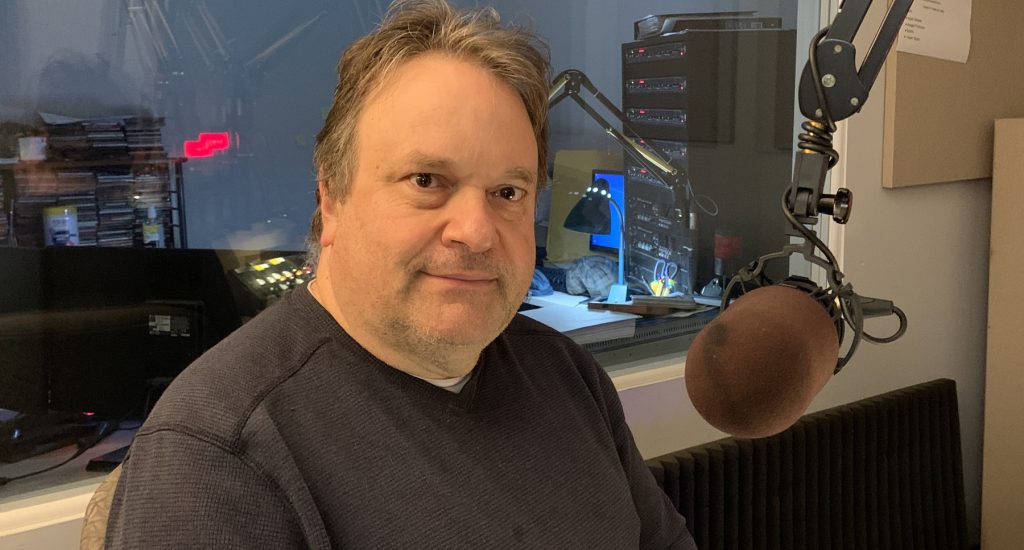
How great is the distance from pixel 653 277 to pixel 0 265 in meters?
1.34

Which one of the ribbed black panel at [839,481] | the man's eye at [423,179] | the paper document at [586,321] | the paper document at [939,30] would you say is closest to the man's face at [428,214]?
the man's eye at [423,179]

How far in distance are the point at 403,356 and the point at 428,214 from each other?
0.48ft

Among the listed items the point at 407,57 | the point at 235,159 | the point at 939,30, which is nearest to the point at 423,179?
the point at 407,57

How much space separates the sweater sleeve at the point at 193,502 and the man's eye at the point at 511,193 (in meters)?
0.36

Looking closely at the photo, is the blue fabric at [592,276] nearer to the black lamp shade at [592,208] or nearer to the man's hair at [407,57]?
the black lamp shade at [592,208]

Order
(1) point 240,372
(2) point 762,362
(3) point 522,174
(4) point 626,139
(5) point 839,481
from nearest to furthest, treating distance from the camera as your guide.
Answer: (2) point 762,362
(1) point 240,372
(3) point 522,174
(5) point 839,481
(4) point 626,139

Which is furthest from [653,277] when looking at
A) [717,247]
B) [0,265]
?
[0,265]

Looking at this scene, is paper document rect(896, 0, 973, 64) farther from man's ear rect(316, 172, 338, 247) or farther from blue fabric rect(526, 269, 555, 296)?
man's ear rect(316, 172, 338, 247)

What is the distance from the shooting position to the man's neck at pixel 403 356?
0.87 m

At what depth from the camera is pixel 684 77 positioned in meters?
2.04

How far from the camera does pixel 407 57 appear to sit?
87 cm

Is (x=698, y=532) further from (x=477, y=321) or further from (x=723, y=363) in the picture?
(x=723, y=363)

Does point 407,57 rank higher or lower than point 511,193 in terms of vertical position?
higher

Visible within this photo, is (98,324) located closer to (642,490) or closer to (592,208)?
(642,490)
